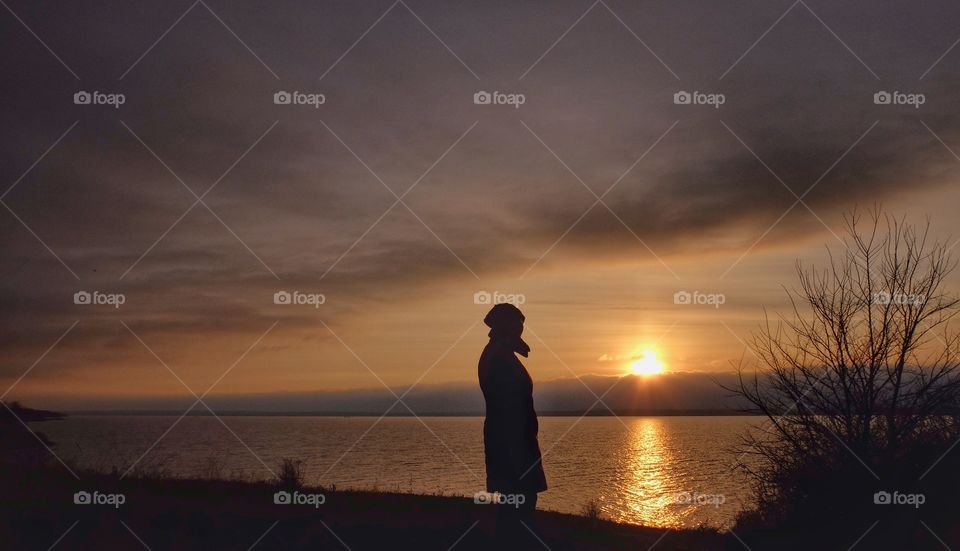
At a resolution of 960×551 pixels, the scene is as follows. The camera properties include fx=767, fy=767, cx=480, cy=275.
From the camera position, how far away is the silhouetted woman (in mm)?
11391

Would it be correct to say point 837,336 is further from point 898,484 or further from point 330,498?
point 330,498

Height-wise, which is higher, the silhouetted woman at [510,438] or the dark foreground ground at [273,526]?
the silhouetted woman at [510,438]

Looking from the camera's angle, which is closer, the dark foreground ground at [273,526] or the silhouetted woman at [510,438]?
the silhouetted woman at [510,438]

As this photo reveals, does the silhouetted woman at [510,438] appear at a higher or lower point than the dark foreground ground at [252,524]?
higher

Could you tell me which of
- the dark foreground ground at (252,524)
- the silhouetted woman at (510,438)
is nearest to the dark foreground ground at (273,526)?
the dark foreground ground at (252,524)

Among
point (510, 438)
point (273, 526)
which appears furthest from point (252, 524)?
point (510, 438)

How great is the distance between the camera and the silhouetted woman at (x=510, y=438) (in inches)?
448

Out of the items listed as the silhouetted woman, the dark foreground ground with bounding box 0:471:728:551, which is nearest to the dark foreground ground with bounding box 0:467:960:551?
the dark foreground ground with bounding box 0:471:728:551

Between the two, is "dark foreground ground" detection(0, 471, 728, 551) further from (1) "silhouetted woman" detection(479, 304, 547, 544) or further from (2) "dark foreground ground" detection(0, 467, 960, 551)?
(1) "silhouetted woman" detection(479, 304, 547, 544)

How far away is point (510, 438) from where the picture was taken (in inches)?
451

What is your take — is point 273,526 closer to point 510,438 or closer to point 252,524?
point 252,524

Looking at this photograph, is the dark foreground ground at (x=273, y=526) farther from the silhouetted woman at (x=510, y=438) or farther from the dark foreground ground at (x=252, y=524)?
the silhouetted woman at (x=510, y=438)

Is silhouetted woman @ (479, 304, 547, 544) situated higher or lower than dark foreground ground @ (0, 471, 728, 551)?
higher

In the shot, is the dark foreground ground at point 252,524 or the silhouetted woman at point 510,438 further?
the dark foreground ground at point 252,524
